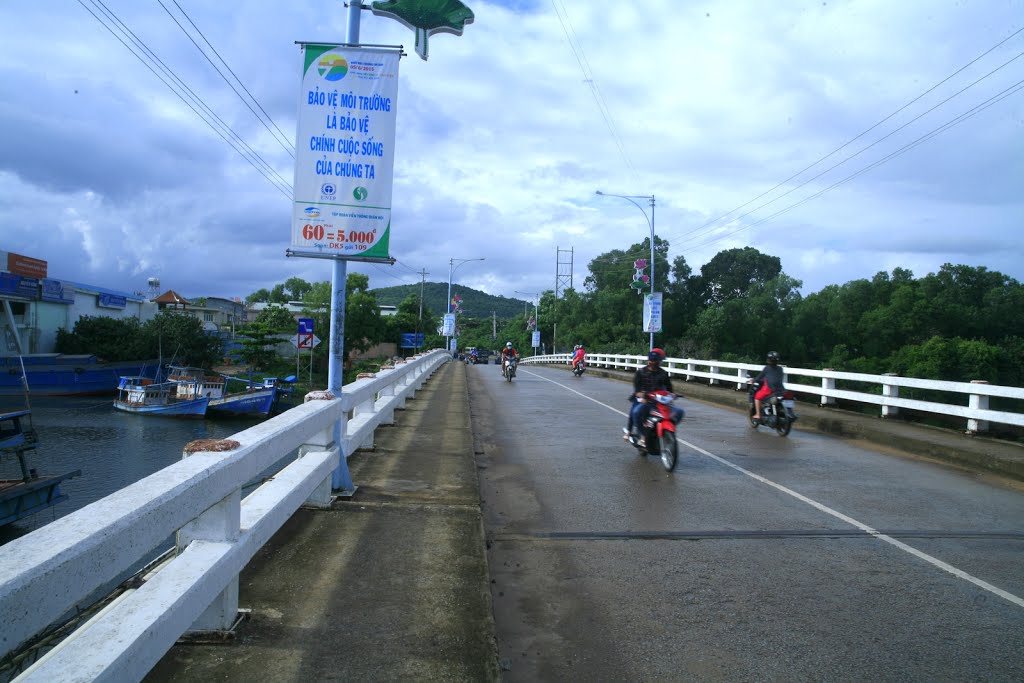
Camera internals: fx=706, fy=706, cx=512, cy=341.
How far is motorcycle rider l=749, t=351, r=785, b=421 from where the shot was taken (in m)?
13.4

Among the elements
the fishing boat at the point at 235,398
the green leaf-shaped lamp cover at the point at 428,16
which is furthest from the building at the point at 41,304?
the green leaf-shaped lamp cover at the point at 428,16

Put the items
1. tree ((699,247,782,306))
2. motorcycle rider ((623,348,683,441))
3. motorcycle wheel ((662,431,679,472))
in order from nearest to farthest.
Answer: motorcycle wheel ((662,431,679,472))
motorcycle rider ((623,348,683,441))
tree ((699,247,782,306))

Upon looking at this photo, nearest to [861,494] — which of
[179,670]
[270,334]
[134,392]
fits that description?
[179,670]

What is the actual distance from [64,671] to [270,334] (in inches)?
2619

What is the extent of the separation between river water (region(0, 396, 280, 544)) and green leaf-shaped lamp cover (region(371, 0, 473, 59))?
43.3 feet

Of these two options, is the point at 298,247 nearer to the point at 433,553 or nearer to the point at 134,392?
the point at 433,553

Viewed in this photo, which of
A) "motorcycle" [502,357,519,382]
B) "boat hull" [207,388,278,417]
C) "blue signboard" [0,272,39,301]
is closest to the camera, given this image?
"motorcycle" [502,357,519,382]

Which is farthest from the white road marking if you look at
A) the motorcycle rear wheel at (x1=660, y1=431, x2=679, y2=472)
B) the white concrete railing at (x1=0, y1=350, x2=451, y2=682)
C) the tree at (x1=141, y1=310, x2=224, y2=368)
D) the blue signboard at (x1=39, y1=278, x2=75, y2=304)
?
the tree at (x1=141, y1=310, x2=224, y2=368)

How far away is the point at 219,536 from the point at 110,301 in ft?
189

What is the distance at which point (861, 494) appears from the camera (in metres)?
8.15

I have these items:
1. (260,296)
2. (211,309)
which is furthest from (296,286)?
(211,309)

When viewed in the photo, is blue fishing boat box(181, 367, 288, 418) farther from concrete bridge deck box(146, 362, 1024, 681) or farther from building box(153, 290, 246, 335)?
concrete bridge deck box(146, 362, 1024, 681)

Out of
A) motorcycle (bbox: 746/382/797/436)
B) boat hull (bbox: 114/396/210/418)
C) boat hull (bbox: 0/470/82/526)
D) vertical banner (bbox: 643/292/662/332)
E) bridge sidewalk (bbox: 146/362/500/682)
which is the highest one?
vertical banner (bbox: 643/292/662/332)

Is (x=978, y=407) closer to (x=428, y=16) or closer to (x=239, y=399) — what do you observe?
(x=428, y=16)
